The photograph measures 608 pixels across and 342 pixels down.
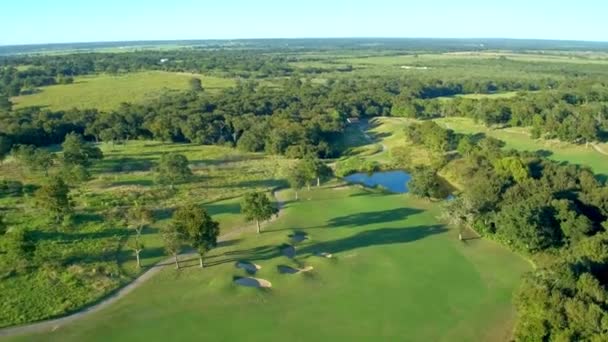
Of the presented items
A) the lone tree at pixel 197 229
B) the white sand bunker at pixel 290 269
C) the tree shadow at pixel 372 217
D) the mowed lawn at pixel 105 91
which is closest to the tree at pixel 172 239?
the lone tree at pixel 197 229

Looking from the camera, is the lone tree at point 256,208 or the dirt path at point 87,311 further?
the lone tree at point 256,208

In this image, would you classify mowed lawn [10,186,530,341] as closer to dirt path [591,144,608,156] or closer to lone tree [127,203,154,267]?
lone tree [127,203,154,267]

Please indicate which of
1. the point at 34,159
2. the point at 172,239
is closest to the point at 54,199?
the point at 172,239

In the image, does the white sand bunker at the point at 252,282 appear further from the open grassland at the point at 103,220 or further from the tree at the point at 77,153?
the tree at the point at 77,153

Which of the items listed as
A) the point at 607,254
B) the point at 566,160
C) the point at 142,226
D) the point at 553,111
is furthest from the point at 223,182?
the point at 553,111

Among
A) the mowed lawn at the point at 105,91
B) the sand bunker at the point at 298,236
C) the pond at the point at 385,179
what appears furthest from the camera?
the mowed lawn at the point at 105,91

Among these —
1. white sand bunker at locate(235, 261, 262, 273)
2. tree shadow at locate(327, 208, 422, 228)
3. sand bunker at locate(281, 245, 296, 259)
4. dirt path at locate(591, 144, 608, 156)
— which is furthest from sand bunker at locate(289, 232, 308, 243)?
dirt path at locate(591, 144, 608, 156)

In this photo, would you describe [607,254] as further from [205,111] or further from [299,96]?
[299,96]
